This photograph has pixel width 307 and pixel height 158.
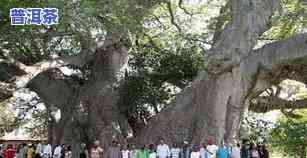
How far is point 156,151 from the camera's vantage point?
1409cm

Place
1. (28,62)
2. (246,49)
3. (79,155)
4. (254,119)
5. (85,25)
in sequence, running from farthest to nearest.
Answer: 1. (254,119)
2. (28,62)
3. (79,155)
4. (246,49)
5. (85,25)

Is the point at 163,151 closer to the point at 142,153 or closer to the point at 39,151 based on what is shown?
the point at 142,153

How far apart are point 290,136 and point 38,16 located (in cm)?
1527

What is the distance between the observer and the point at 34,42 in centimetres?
1678

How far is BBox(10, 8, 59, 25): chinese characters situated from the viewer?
11492 millimetres

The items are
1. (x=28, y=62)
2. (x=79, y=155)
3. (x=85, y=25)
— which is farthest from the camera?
(x=28, y=62)

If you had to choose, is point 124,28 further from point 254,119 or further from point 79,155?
point 254,119

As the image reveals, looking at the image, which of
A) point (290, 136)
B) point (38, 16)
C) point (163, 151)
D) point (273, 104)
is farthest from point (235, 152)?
point (290, 136)

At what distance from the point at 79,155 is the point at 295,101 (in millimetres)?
7445

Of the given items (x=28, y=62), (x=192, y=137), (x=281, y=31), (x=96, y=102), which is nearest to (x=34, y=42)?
(x=28, y=62)

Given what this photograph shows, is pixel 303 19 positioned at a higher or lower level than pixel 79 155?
higher

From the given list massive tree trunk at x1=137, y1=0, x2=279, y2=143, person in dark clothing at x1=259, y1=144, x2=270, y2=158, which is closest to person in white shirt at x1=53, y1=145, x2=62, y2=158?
massive tree trunk at x1=137, y1=0, x2=279, y2=143

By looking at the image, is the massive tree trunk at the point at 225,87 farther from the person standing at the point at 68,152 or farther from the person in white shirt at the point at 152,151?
the person standing at the point at 68,152

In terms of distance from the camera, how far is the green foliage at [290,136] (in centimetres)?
2344
